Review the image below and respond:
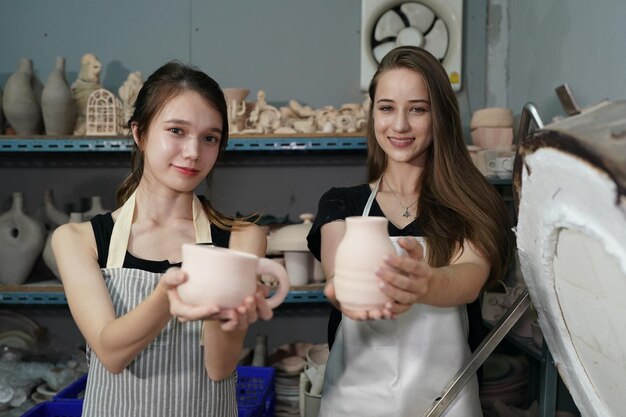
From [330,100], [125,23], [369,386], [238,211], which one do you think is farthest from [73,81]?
[369,386]

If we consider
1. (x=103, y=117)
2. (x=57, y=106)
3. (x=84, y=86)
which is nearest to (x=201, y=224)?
(x=103, y=117)

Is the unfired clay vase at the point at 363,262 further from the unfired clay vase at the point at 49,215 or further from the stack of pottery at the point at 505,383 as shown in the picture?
the unfired clay vase at the point at 49,215

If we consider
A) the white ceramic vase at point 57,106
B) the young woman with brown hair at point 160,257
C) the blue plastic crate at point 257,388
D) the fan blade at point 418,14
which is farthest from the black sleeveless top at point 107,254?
the fan blade at point 418,14

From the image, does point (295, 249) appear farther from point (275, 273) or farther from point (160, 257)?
point (275, 273)

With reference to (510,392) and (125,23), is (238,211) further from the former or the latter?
(510,392)

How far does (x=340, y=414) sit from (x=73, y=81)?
2.29 metres

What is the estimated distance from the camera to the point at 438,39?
9.93ft

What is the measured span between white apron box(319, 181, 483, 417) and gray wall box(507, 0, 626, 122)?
1.00m

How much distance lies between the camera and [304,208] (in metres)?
3.13

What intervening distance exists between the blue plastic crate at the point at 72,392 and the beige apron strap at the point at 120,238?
1025mm

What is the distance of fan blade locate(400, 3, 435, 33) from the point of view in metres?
3.01

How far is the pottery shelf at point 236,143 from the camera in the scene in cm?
259

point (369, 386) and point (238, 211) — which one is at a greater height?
point (238, 211)

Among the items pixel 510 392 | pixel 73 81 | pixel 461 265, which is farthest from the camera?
pixel 73 81
